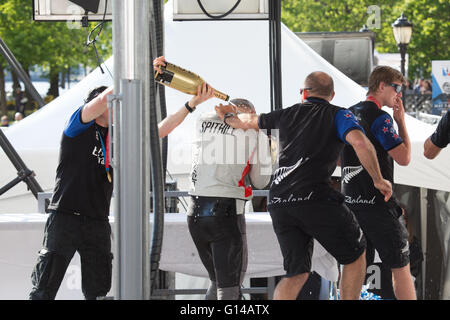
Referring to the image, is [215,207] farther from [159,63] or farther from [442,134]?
[442,134]

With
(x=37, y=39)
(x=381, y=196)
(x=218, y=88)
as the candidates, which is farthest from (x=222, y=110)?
(x=37, y=39)

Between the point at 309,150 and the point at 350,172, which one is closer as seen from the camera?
the point at 309,150

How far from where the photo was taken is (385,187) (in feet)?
14.4

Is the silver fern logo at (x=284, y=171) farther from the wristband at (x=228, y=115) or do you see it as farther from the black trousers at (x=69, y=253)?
the black trousers at (x=69, y=253)

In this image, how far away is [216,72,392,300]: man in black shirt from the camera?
13.4ft

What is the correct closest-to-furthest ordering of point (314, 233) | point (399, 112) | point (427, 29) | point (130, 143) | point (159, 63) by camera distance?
point (130, 143) < point (159, 63) < point (314, 233) < point (399, 112) < point (427, 29)

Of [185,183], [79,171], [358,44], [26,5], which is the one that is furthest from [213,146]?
[26,5]

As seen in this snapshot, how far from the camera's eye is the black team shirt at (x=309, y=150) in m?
4.13

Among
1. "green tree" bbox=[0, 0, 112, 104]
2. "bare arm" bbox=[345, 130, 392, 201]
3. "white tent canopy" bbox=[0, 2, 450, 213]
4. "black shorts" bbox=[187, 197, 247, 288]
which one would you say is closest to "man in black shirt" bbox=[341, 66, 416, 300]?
"bare arm" bbox=[345, 130, 392, 201]

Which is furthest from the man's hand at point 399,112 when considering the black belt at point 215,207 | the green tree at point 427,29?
the green tree at point 427,29

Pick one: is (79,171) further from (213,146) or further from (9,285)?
(9,285)

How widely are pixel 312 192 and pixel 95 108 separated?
1.26 meters

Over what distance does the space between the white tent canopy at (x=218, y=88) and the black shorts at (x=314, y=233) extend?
113 inches

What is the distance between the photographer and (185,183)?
23.9 feet
